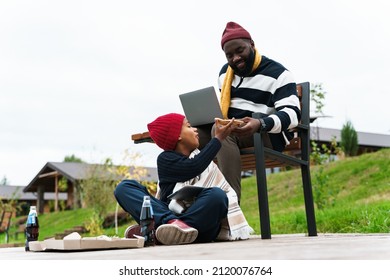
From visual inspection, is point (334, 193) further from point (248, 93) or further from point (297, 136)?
point (248, 93)

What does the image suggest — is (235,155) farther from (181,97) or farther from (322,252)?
(322,252)

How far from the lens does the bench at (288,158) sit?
10.5 feet


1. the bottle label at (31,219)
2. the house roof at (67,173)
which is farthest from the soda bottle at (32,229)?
the house roof at (67,173)

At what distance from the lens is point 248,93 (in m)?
3.71

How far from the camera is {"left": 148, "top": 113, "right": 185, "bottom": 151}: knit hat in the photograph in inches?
129

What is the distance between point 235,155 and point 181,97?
58 cm

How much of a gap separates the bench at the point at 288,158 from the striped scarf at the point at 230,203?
0.13m

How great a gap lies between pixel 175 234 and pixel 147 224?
0.52ft

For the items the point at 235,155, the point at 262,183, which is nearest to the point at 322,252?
the point at 262,183

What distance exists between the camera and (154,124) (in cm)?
336

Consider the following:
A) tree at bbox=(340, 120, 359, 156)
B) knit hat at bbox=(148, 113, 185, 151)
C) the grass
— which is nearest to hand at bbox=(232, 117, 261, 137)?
knit hat at bbox=(148, 113, 185, 151)

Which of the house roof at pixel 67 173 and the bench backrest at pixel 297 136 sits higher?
the house roof at pixel 67 173

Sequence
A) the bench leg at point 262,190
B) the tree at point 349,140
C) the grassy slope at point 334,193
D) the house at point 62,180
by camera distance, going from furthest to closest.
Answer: the house at point 62,180 < the tree at point 349,140 < the grassy slope at point 334,193 < the bench leg at point 262,190

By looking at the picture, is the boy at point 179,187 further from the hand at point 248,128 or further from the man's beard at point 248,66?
the man's beard at point 248,66
